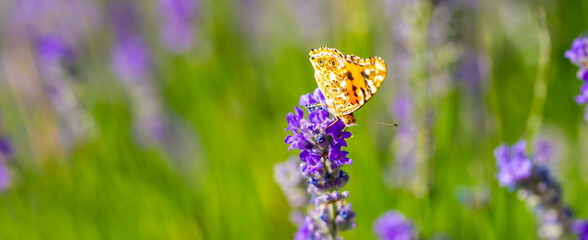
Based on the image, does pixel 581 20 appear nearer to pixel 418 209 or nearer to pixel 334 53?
pixel 418 209

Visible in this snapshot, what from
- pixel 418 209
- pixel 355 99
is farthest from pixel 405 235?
pixel 355 99

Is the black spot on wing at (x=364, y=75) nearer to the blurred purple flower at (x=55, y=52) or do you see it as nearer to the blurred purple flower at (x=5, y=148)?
the blurred purple flower at (x=55, y=52)

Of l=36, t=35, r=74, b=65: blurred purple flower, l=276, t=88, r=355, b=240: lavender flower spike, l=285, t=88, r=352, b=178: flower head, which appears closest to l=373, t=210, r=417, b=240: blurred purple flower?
l=276, t=88, r=355, b=240: lavender flower spike

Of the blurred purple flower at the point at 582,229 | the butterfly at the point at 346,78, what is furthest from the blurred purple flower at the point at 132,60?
Result: the blurred purple flower at the point at 582,229

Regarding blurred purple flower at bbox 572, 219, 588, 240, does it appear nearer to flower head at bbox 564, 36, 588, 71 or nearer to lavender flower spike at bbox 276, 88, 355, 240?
flower head at bbox 564, 36, 588, 71

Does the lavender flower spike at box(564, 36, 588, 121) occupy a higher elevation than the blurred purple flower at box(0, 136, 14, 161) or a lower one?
lower

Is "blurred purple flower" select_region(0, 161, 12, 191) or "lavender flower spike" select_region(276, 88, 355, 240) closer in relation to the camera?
"lavender flower spike" select_region(276, 88, 355, 240)

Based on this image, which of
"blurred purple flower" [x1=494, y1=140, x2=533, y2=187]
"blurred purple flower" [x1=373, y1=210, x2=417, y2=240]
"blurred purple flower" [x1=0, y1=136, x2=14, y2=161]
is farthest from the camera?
"blurred purple flower" [x1=0, y1=136, x2=14, y2=161]

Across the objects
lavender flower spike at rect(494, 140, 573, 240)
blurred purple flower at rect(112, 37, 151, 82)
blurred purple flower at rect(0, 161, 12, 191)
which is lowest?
lavender flower spike at rect(494, 140, 573, 240)
